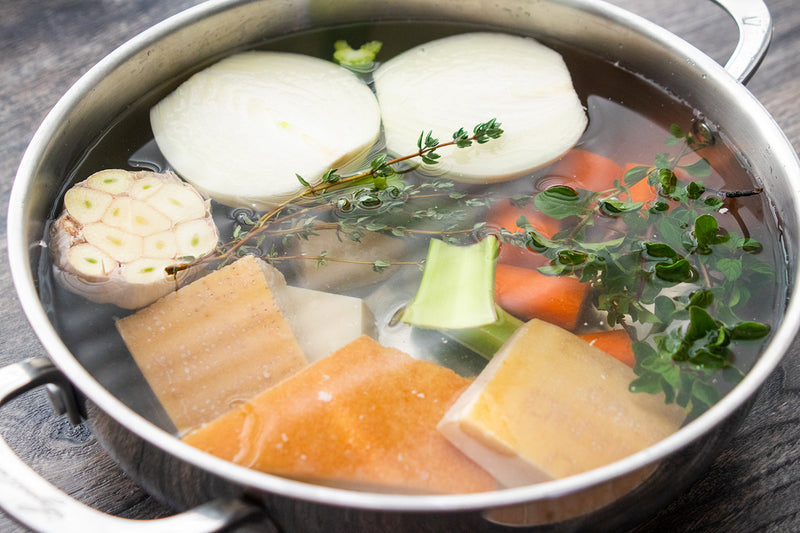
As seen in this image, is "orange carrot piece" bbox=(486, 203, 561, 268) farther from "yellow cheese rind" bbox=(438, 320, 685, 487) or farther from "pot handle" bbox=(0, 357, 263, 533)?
"pot handle" bbox=(0, 357, 263, 533)

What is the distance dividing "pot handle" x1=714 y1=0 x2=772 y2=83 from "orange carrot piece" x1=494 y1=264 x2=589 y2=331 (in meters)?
0.42

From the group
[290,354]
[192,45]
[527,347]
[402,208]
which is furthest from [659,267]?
[192,45]

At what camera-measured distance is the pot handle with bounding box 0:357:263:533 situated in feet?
1.86

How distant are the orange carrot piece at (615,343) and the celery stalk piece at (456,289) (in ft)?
0.42

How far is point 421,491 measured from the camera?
2.26 ft

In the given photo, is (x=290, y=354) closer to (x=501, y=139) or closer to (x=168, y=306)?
(x=168, y=306)

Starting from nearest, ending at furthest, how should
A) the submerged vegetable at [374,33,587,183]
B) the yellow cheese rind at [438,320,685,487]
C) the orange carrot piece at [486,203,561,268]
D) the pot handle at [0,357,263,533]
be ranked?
the pot handle at [0,357,263,533] → the yellow cheese rind at [438,320,685,487] → the orange carrot piece at [486,203,561,268] → the submerged vegetable at [374,33,587,183]

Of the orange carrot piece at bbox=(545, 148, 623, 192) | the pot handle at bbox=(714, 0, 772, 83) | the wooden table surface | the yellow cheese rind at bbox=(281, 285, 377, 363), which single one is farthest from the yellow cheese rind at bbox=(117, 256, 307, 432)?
the pot handle at bbox=(714, 0, 772, 83)

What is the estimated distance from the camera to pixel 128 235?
0.90m

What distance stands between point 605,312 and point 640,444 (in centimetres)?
21

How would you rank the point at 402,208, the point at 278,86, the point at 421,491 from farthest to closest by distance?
the point at 278,86
the point at 402,208
the point at 421,491

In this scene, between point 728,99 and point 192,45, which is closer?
point 728,99

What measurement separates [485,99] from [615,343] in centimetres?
46

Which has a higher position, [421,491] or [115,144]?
[115,144]
